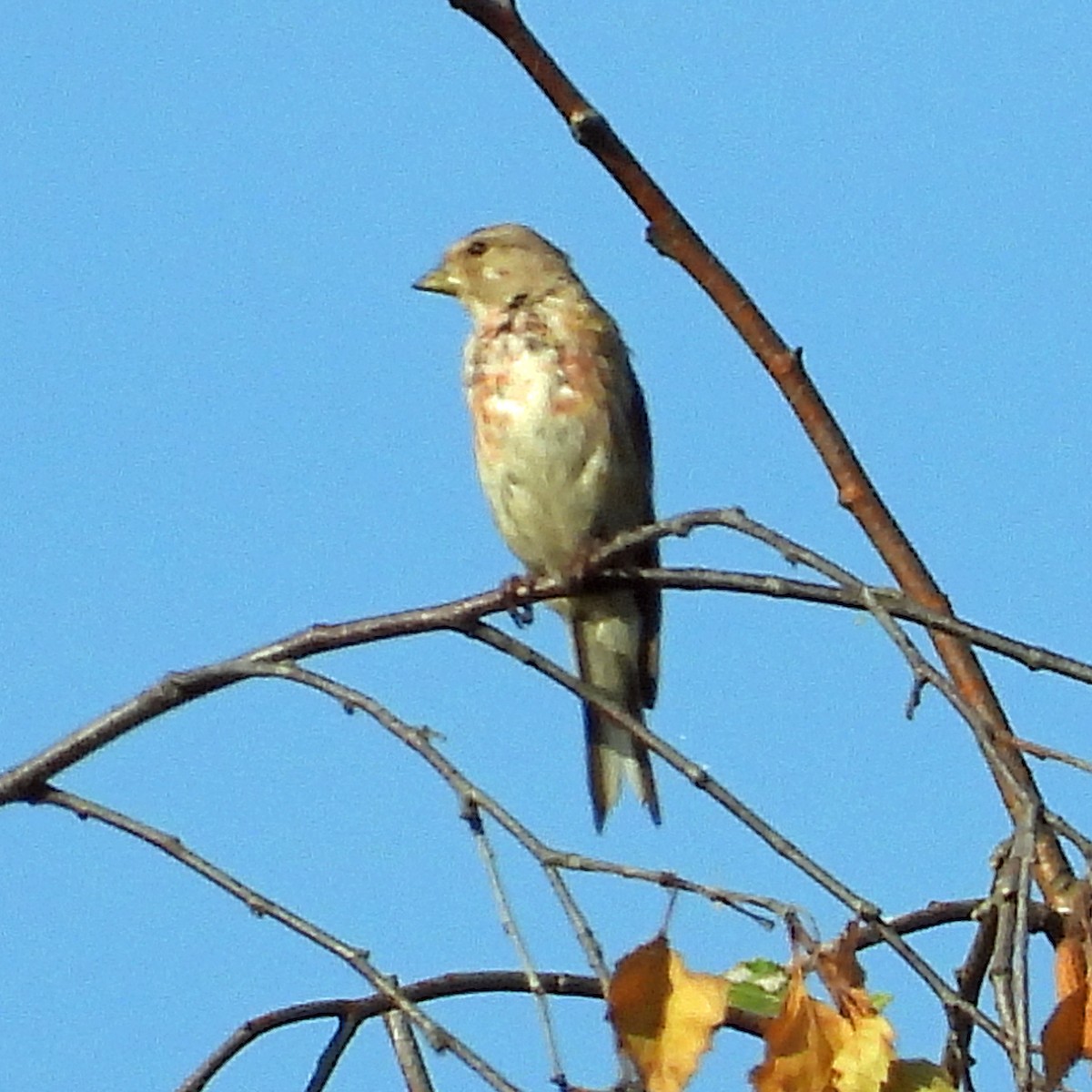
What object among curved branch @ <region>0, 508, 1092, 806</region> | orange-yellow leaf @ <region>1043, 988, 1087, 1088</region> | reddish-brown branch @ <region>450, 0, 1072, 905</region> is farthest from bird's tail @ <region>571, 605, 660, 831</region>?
orange-yellow leaf @ <region>1043, 988, 1087, 1088</region>

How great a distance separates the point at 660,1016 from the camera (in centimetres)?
268

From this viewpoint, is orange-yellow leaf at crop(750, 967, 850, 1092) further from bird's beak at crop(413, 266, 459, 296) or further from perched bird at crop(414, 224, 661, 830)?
bird's beak at crop(413, 266, 459, 296)

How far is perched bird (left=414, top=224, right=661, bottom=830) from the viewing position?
21.0ft

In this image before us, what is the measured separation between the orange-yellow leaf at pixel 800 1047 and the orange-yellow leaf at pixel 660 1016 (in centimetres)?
7

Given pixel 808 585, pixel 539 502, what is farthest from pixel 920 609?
pixel 539 502

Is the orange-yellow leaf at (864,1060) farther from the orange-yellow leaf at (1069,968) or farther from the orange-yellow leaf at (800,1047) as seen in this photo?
the orange-yellow leaf at (1069,968)

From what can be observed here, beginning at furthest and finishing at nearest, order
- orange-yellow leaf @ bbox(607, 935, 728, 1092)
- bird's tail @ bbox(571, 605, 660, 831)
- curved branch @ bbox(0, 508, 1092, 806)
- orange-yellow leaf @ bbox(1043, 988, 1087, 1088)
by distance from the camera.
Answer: bird's tail @ bbox(571, 605, 660, 831), curved branch @ bbox(0, 508, 1092, 806), orange-yellow leaf @ bbox(607, 935, 728, 1092), orange-yellow leaf @ bbox(1043, 988, 1087, 1088)

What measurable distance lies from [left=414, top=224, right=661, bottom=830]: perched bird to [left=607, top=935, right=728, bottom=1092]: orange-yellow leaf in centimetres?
331

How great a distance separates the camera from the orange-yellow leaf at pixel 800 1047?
8.57 ft

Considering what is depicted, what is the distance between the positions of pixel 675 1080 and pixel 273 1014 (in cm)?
83

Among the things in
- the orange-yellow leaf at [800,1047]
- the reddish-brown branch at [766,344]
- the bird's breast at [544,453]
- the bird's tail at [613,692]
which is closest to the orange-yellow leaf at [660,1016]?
the orange-yellow leaf at [800,1047]

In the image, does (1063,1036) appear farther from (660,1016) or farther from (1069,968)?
(660,1016)

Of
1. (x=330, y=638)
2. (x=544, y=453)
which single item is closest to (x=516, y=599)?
(x=330, y=638)

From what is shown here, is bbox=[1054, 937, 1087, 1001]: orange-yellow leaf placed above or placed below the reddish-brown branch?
below
